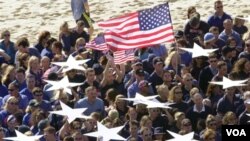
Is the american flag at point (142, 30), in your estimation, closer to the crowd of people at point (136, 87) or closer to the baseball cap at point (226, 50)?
the crowd of people at point (136, 87)

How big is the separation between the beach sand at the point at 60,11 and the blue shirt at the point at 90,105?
23.9ft

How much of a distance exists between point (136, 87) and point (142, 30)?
1139 millimetres

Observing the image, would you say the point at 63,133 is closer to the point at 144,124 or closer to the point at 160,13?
the point at 144,124

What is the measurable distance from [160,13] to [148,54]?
3026 millimetres

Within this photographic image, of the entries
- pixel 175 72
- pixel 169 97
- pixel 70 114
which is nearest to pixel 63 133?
pixel 70 114

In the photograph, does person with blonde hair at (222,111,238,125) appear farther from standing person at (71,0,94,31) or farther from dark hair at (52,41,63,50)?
standing person at (71,0,94,31)

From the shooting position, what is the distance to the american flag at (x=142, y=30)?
18156 millimetres

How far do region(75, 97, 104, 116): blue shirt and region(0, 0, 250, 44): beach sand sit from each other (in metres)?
7.29

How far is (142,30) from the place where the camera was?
59.8 feet

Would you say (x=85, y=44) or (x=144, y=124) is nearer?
(x=144, y=124)

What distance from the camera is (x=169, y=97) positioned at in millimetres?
18359

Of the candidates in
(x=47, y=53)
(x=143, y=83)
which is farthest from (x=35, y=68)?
(x=143, y=83)

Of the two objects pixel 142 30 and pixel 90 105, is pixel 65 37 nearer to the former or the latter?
pixel 90 105

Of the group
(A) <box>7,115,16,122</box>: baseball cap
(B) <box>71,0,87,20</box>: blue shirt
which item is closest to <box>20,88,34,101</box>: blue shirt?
(A) <box>7,115,16,122</box>: baseball cap
